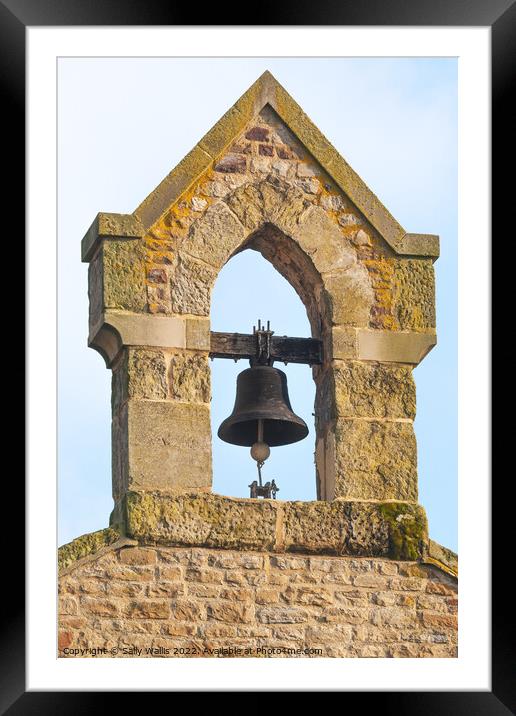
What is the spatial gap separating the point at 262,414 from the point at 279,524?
0.80 meters

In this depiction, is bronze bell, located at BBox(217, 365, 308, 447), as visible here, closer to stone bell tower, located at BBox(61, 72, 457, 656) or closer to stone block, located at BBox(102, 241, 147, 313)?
stone bell tower, located at BBox(61, 72, 457, 656)

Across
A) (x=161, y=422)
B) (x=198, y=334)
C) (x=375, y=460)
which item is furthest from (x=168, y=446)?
(x=375, y=460)

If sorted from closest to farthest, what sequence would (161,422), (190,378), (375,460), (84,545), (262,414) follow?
(84,545) → (161,422) → (190,378) → (375,460) → (262,414)

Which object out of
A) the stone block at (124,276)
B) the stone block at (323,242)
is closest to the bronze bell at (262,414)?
the stone block at (323,242)

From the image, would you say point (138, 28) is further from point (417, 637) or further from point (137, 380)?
point (417, 637)

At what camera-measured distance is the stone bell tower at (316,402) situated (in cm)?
1396

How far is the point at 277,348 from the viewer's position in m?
14.9

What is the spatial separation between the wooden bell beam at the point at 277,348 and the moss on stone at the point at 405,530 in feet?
3.22

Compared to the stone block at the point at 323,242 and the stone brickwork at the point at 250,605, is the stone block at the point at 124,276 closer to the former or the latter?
the stone block at the point at 323,242

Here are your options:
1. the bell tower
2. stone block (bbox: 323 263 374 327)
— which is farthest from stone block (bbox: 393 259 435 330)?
stone block (bbox: 323 263 374 327)

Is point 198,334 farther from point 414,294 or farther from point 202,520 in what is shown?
point 414,294

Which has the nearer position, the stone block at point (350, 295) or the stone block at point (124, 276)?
the stone block at point (124, 276)
